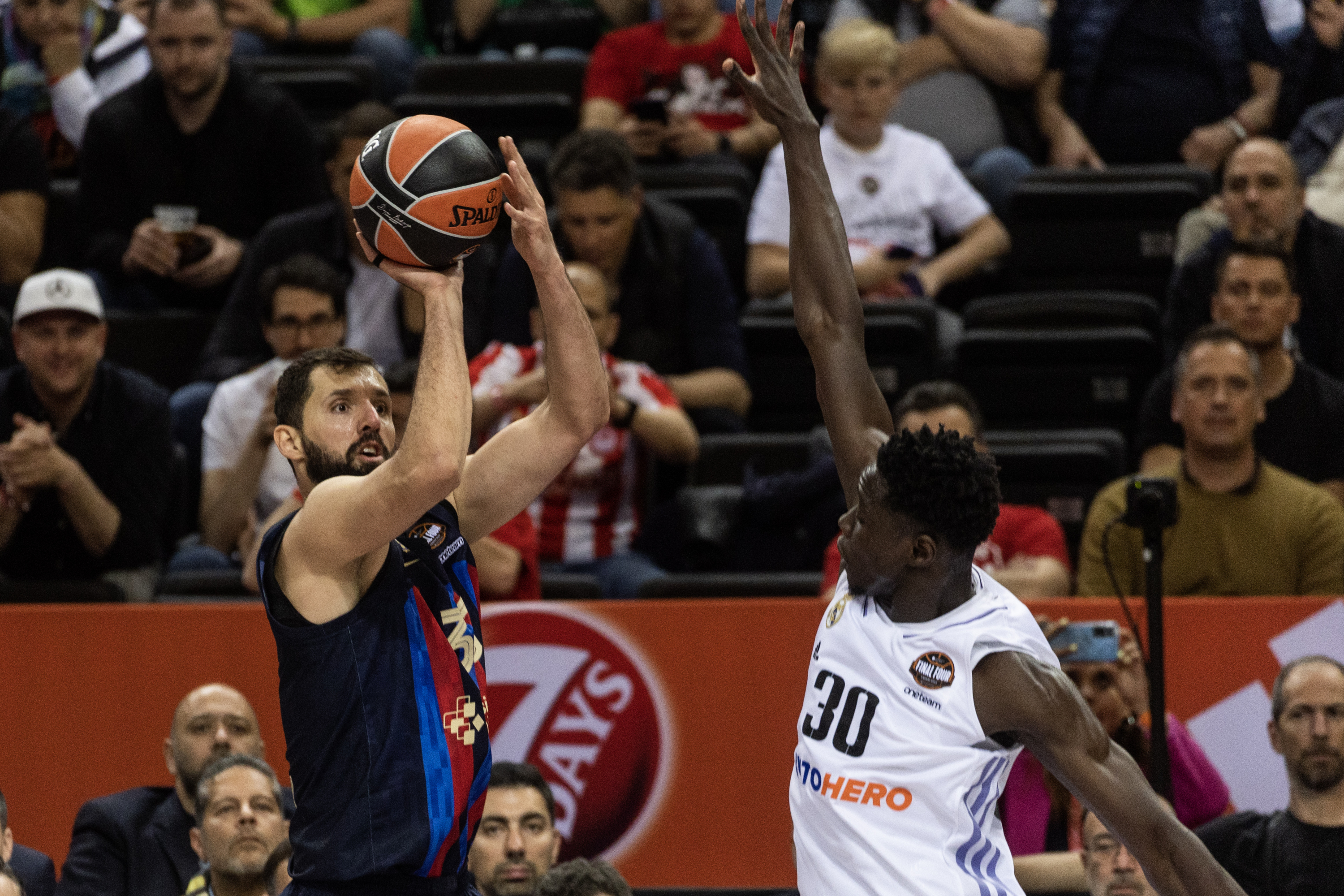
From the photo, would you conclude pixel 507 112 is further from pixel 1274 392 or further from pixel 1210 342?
pixel 1274 392

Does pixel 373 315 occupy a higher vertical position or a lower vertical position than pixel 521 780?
higher

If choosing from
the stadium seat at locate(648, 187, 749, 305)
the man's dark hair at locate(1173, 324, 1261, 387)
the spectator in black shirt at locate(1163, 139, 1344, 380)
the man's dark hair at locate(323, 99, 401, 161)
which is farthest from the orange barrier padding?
the stadium seat at locate(648, 187, 749, 305)

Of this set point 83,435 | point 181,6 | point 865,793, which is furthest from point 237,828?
point 181,6

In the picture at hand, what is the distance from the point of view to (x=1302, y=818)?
6.11 meters

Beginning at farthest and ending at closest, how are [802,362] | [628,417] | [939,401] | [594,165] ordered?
[802,362], [594,165], [628,417], [939,401]

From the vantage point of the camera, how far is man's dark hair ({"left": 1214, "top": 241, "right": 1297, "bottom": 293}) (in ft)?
26.1

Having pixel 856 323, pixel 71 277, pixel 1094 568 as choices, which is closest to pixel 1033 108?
pixel 1094 568

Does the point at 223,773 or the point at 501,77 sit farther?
the point at 501,77

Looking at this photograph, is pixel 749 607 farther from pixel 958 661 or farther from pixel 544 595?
pixel 958 661

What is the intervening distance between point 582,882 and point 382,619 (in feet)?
5.70

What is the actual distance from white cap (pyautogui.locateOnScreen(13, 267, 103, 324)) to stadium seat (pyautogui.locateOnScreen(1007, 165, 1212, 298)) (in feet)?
14.8

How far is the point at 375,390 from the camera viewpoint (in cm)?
420

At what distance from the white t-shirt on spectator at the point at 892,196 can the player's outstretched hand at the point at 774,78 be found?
4.30 meters

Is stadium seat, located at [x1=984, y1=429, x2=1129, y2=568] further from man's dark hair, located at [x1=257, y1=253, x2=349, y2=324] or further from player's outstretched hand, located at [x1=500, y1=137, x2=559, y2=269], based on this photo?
player's outstretched hand, located at [x1=500, y1=137, x2=559, y2=269]
